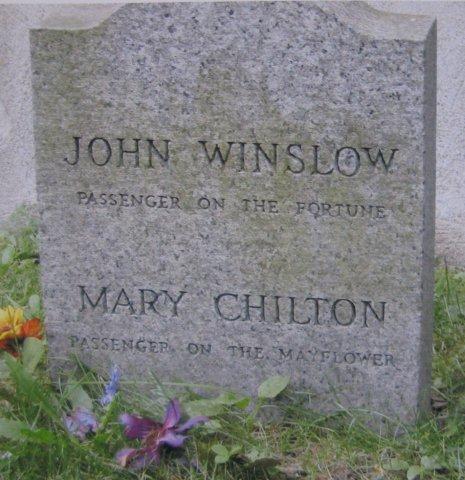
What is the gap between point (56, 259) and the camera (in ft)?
10.4

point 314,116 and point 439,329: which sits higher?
point 314,116

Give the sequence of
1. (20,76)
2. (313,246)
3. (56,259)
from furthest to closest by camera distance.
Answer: (20,76) < (56,259) < (313,246)

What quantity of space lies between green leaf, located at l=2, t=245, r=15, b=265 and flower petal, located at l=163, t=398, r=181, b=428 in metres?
1.77

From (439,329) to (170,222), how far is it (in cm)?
114

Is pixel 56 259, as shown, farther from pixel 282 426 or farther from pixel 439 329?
pixel 439 329

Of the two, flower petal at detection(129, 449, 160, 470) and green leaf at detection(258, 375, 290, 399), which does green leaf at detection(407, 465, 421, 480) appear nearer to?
green leaf at detection(258, 375, 290, 399)

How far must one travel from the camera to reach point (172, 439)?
2.76 meters

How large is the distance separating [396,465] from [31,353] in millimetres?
1183

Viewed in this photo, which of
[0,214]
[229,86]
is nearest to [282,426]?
[229,86]

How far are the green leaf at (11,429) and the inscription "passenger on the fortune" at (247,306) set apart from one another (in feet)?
1.75

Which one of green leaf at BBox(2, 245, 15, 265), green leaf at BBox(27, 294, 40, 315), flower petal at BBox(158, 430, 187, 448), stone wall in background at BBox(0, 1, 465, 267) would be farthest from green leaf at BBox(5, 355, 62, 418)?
stone wall in background at BBox(0, 1, 465, 267)

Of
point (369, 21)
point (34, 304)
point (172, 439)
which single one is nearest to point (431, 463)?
point (172, 439)

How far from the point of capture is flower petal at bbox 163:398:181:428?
2.80m

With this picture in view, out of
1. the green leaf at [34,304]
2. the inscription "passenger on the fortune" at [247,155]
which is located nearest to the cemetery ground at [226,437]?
the green leaf at [34,304]
